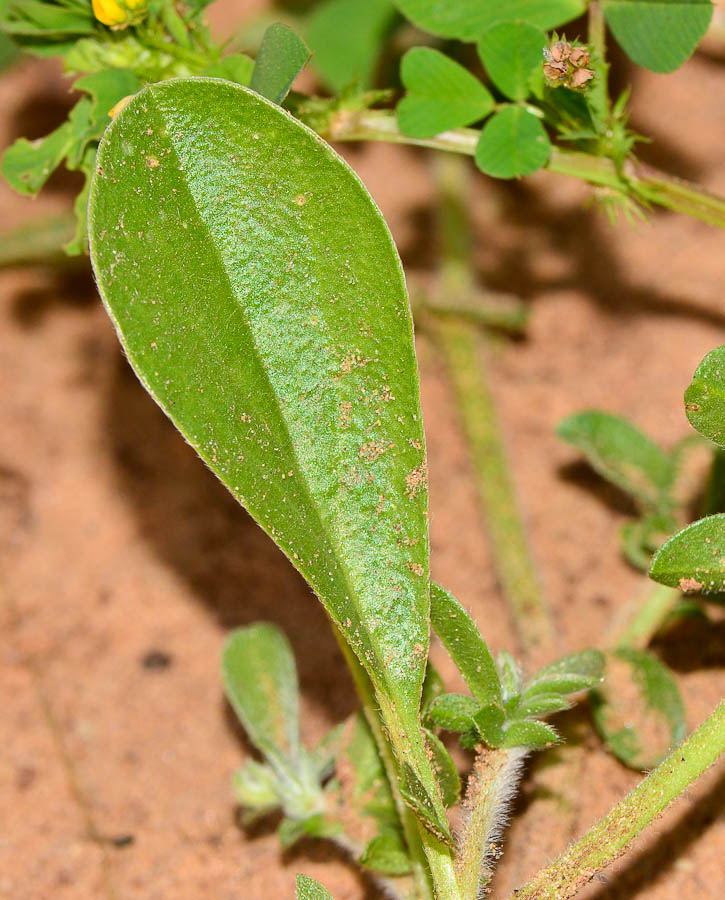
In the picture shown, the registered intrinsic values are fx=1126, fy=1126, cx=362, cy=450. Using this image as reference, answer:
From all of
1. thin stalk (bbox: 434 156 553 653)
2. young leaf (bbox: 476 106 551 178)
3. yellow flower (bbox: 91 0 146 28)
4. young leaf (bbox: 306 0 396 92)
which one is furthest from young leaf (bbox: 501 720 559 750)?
young leaf (bbox: 306 0 396 92)

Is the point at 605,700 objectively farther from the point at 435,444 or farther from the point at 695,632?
the point at 435,444

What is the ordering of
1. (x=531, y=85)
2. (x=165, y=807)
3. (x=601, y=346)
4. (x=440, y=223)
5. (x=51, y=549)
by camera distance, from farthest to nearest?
(x=440, y=223), (x=601, y=346), (x=51, y=549), (x=165, y=807), (x=531, y=85)

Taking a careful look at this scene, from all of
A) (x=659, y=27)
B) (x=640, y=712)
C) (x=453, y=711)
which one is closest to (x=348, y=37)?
(x=659, y=27)

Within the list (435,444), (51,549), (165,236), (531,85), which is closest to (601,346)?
(435,444)

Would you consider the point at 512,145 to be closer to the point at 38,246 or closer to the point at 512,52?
the point at 512,52

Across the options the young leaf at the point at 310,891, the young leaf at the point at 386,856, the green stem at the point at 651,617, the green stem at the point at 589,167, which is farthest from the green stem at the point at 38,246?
the young leaf at the point at 310,891

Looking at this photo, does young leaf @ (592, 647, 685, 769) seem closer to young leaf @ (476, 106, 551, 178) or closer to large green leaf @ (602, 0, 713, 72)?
young leaf @ (476, 106, 551, 178)

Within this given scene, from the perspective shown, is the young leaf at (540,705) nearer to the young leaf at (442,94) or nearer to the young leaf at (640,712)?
the young leaf at (640,712)
